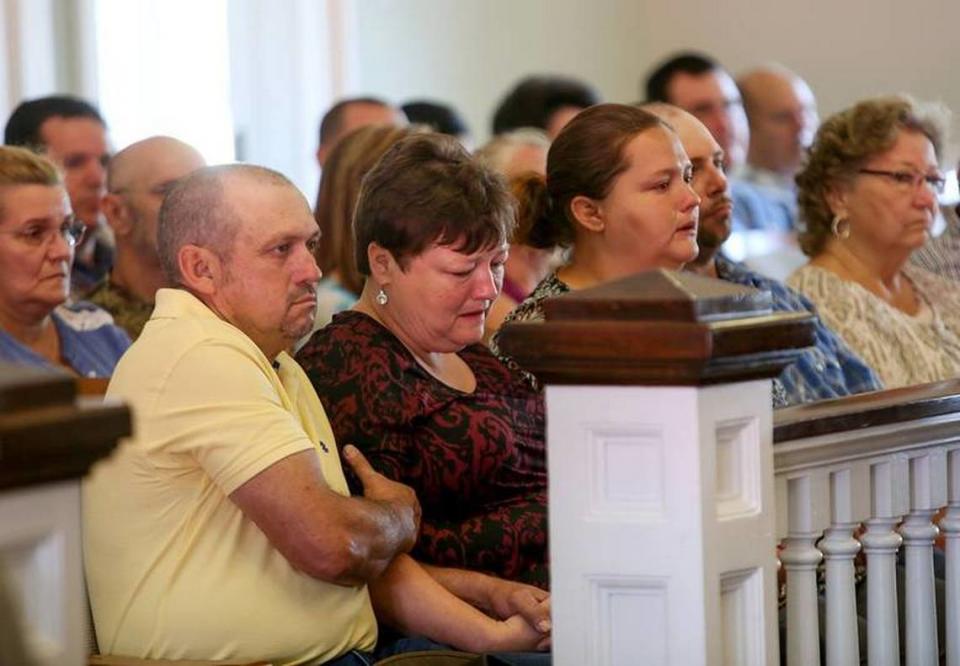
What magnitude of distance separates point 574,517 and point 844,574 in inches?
19.5

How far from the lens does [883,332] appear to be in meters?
4.09

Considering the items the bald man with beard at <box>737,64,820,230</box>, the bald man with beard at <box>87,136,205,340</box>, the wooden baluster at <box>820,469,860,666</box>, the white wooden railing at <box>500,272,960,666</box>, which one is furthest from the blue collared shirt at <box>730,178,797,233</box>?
the white wooden railing at <box>500,272,960,666</box>

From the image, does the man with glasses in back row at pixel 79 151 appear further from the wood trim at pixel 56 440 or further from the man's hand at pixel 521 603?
the wood trim at pixel 56 440

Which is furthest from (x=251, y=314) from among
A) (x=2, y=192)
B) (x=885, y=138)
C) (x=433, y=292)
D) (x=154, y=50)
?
(x=154, y=50)

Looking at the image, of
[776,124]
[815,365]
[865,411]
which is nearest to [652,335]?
[865,411]

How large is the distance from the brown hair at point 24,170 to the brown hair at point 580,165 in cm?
95

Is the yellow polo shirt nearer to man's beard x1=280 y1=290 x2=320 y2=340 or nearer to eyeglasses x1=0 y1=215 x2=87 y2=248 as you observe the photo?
man's beard x1=280 y1=290 x2=320 y2=340

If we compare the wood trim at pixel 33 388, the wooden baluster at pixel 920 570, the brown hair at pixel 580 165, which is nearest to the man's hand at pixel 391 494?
the wooden baluster at pixel 920 570

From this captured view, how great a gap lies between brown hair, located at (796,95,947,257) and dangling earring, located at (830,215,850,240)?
28mm

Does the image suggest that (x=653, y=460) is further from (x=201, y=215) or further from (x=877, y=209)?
(x=877, y=209)

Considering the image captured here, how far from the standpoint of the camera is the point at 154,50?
6758 millimetres

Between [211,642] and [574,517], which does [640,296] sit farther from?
[211,642]

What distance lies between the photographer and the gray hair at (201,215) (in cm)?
260

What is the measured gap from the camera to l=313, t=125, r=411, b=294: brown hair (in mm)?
4246
